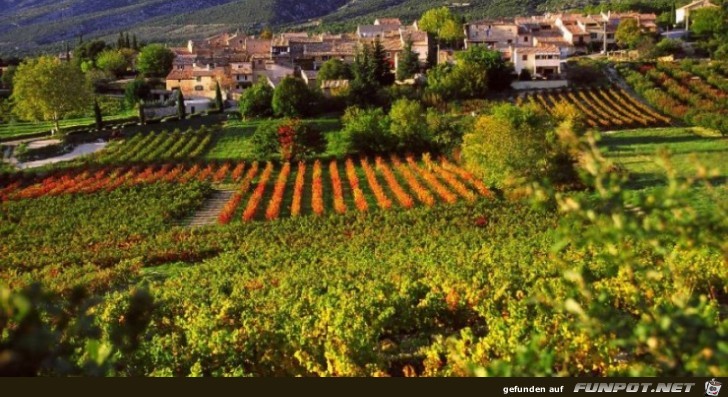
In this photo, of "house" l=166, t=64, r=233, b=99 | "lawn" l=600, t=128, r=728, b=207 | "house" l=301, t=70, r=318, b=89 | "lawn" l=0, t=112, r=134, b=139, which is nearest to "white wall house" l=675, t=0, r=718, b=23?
"house" l=301, t=70, r=318, b=89

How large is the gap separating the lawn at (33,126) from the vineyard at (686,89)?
50759 millimetres

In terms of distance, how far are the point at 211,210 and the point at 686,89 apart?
4787cm

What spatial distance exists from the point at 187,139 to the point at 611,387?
53.1m

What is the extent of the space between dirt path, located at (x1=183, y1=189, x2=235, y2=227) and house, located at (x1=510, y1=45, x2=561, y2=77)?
46382 mm

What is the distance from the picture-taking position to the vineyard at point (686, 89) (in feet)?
168

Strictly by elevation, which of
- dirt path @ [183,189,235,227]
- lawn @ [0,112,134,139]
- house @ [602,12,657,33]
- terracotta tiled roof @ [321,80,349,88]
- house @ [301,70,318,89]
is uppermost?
house @ [602,12,657,33]

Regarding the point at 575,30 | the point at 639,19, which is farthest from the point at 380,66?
the point at 639,19

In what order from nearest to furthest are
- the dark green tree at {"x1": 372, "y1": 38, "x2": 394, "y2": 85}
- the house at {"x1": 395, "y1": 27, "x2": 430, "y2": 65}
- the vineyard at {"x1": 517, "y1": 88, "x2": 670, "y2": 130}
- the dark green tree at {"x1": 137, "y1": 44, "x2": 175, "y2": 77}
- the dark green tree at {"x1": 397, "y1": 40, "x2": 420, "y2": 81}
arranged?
the vineyard at {"x1": 517, "y1": 88, "x2": 670, "y2": 130} → the dark green tree at {"x1": 372, "y1": 38, "x2": 394, "y2": 85} → the dark green tree at {"x1": 397, "y1": 40, "x2": 420, "y2": 81} → the house at {"x1": 395, "y1": 27, "x2": 430, "y2": 65} → the dark green tree at {"x1": 137, "y1": 44, "x2": 175, "y2": 77}

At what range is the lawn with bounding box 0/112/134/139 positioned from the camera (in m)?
61.5

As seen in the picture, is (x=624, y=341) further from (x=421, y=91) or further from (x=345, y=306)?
(x=421, y=91)

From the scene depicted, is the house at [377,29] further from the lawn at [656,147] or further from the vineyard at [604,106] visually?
the lawn at [656,147]

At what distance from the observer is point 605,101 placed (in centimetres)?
6394

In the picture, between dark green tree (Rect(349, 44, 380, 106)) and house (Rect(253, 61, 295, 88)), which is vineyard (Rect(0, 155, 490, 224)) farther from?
house (Rect(253, 61, 295, 88))

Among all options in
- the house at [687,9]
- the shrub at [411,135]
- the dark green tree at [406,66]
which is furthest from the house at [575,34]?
the shrub at [411,135]
